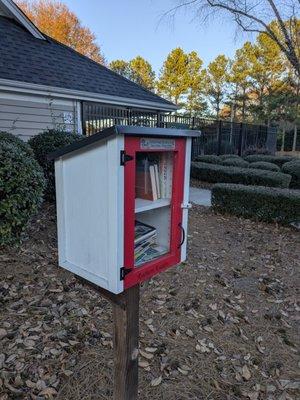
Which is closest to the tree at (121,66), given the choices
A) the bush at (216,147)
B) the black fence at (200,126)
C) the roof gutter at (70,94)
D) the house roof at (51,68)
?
the black fence at (200,126)

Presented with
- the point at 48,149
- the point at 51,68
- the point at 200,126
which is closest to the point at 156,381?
the point at 48,149

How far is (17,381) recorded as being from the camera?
202cm

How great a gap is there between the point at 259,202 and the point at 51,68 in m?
5.58

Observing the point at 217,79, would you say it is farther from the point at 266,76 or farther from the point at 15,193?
the point at 15,193

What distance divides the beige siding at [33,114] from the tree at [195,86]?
92.9 feet

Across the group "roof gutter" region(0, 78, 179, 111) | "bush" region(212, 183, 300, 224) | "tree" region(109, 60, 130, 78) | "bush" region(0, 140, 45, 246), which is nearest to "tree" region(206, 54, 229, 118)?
"tree" region(109, 60, 130, 78)

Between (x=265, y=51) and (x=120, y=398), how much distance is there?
3367 centimetres

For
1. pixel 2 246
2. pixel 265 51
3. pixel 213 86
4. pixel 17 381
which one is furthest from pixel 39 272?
pixel 213 86

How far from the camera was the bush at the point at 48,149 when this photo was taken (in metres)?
5.23

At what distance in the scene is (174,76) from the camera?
1325 inches

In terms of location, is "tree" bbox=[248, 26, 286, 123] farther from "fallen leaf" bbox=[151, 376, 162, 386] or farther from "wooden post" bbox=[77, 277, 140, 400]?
"wooden post" bbox=[77, 277, 140, 400]

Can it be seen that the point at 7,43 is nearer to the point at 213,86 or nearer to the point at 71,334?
the point at 71,334

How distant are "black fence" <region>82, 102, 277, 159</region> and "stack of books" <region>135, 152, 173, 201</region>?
6755mm

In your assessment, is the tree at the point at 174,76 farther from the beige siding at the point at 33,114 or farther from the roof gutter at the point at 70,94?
the beige siding at the point at 33,114
